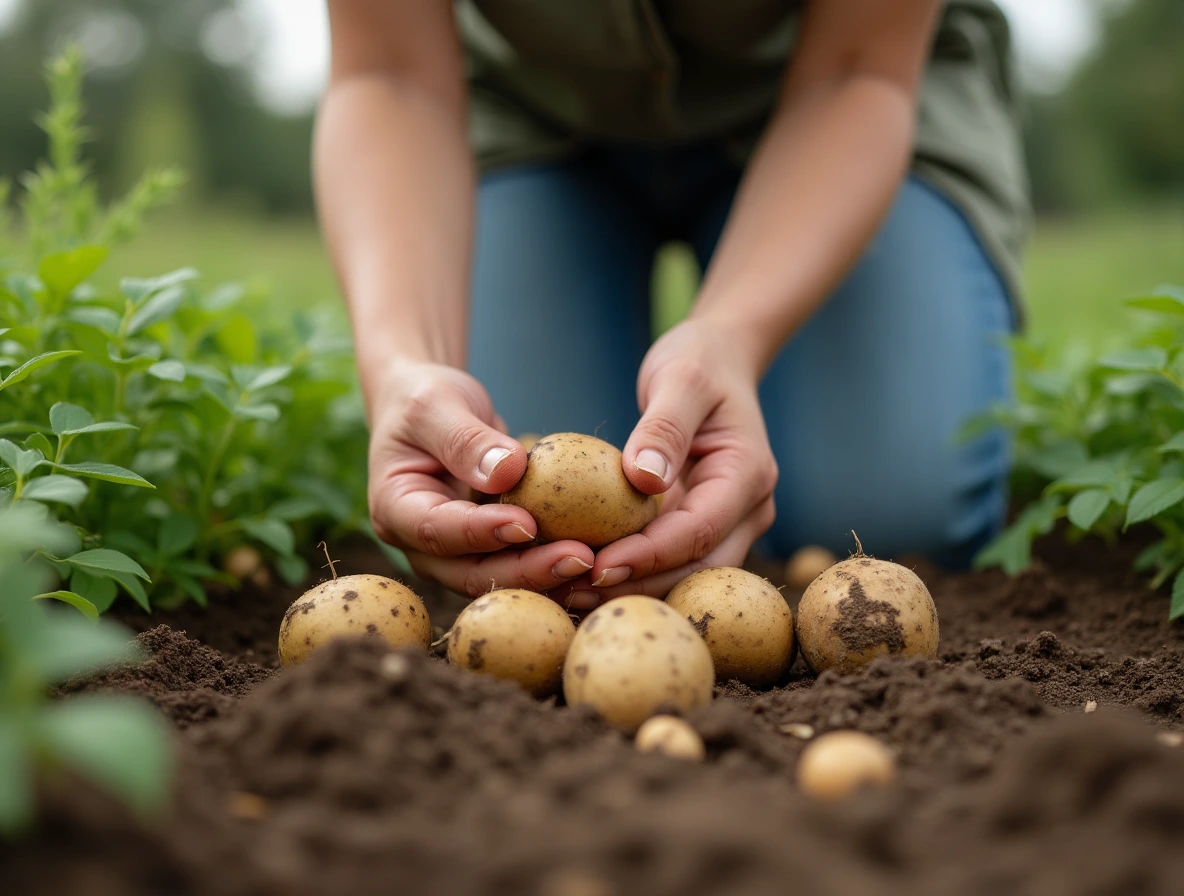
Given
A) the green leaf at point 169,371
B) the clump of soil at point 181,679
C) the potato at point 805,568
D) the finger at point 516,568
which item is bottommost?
the potato at point 805,568

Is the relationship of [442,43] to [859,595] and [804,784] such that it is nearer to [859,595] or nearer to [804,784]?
[859,595]

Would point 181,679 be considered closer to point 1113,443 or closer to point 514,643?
point 514,643

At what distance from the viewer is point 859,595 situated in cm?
186

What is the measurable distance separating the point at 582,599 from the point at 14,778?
118 centimetres

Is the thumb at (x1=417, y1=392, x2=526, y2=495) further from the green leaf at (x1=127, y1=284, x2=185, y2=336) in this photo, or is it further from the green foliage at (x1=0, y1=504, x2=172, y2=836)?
the green foliage at (x1=0, y1=504, x2=172, y2=836)

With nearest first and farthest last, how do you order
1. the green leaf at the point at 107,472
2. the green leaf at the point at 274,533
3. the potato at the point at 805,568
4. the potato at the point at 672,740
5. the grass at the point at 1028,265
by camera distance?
the potato at the point at 672,740 < the green leaf at the point at 107,472 < the green leaf at the point at 274,533 < the potato at the point at 805,568 < the grass at the point at 1028,265

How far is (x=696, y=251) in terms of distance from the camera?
4027 millimetres

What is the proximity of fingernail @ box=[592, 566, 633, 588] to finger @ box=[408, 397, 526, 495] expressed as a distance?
249 millimetres

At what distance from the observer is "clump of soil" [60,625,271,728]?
1608 millimetres

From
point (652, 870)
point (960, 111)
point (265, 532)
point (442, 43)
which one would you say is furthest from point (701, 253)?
point (652, 870)

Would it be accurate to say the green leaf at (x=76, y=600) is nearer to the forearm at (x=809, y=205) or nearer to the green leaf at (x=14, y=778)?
the green leaf at (x=14, y=778)

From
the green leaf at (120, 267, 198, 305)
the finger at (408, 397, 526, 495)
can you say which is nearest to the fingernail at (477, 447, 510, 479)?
the finger at (408, 397, 526, 495)

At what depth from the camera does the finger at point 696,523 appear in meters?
1.94

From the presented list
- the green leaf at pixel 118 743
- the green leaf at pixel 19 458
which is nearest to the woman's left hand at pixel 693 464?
the green leaf at pixel 19 458
